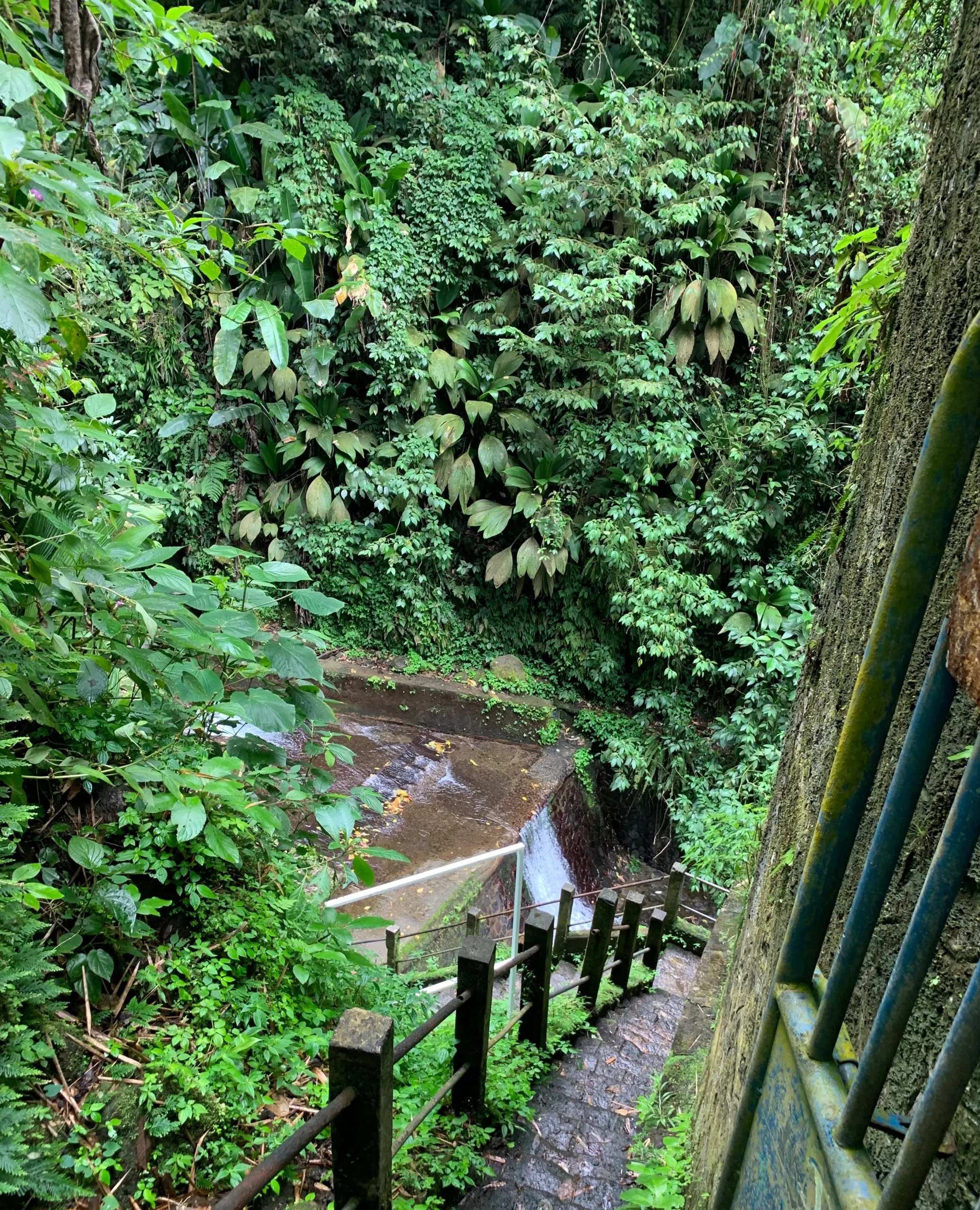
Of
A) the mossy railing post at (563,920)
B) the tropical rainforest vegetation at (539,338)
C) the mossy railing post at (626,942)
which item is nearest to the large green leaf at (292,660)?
the mossy railing post at (563,920)

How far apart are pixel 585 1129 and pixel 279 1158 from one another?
1832mm

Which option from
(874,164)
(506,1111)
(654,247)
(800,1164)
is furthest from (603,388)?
(800,1164)

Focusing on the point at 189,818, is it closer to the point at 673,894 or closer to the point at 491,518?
the point at 673,894

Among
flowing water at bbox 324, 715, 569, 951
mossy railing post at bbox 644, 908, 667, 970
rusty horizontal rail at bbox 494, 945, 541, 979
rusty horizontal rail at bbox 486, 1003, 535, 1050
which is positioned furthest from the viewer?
flowing water at bbox 324, 715, 569, 951

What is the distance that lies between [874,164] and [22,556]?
8.36 metres

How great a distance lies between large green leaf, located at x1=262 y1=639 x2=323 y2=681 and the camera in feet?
6.24

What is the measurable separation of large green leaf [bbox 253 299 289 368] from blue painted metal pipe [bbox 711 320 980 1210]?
6.23 ft

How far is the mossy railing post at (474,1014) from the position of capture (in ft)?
7.02

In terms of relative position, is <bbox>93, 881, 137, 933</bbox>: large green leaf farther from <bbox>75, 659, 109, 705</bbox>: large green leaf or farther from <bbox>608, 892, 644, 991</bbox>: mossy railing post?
<bbox>608, 892, 644, 991</bbox>: mossy railing post

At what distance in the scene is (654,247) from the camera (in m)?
7.97

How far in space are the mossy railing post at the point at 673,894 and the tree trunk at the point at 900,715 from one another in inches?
103

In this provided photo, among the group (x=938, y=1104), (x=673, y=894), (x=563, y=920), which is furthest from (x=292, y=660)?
(x=673, y=894)

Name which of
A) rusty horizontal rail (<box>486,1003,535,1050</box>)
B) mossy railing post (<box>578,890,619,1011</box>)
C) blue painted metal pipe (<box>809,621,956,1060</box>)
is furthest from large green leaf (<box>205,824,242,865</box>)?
mossy railing post (<box>578,890,619,1011</box>)

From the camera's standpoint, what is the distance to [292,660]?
6.32ft
